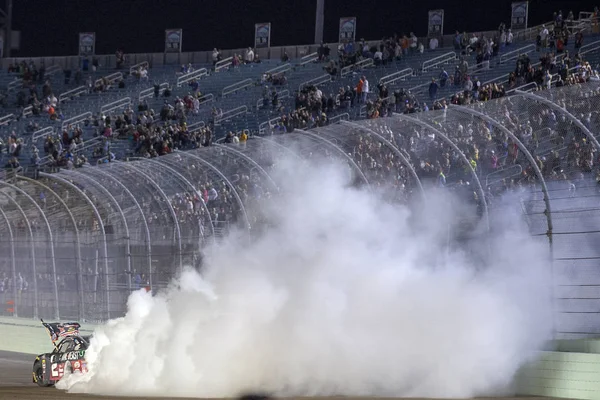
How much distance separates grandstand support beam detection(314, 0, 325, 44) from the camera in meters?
48.8

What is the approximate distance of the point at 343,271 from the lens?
1440 cm

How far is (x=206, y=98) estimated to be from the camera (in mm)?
43750

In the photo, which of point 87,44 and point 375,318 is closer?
point 375,318

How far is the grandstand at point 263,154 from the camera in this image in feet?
45.5

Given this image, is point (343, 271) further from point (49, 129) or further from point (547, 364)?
point (49, 129)

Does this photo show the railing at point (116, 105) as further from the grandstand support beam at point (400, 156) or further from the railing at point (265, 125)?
the grandstand support beam at point (400, 156)

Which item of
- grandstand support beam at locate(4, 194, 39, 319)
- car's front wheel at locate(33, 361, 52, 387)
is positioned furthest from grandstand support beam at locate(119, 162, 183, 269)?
grandstand support beam at locate(4, 194, 39, 319)

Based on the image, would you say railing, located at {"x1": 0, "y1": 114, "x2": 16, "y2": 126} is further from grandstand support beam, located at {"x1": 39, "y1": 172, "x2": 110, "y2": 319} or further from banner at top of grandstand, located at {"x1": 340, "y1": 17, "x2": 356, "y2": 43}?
grandstand support beam, located at {"x1": 39, "y1": 172, "x2": 110, "y2": 319}

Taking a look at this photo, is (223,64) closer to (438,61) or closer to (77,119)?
(77,119)

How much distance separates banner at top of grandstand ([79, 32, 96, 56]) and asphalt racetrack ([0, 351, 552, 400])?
3326 centimetres

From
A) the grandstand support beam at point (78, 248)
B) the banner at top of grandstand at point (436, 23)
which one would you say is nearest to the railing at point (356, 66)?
the banner at top of grandstand at point (436, 23)

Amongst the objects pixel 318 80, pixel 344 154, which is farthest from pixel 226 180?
pixel 318 80

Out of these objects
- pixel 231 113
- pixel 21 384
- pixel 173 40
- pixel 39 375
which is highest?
pixel 173 40

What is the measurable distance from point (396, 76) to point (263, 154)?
19446 millimetres
